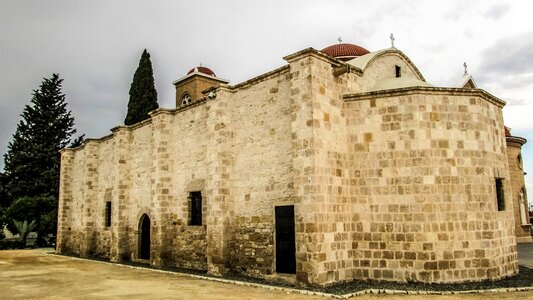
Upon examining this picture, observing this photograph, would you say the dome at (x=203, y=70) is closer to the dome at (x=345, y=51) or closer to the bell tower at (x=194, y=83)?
the bell tower at (x=194, y=83)

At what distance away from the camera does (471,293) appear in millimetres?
8336

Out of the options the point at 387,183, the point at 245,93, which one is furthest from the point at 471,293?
the point at 245,93

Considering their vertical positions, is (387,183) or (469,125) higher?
(469,125)

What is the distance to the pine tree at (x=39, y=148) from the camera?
28875 millimetres

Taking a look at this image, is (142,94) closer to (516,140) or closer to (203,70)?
(203,70)

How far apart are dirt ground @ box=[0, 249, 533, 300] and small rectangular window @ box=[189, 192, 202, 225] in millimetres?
1993

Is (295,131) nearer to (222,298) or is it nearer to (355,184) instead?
(355,184)

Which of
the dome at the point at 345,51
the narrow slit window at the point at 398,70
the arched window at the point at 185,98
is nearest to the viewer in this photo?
the narrow slit window at the point at 398,70

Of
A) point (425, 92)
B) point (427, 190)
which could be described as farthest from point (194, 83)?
point (427, 190)

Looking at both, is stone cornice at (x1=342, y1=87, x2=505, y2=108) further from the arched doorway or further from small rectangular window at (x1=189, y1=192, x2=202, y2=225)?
the arched doorway

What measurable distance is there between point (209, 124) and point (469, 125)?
24.4 feet

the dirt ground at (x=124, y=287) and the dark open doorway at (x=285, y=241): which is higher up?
the dark open doorway at (x=285, y=241)

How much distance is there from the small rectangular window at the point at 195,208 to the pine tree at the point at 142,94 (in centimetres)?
1292

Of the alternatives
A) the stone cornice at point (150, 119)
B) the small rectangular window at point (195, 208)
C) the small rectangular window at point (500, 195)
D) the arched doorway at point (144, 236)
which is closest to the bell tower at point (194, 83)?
the stone cornice at point (150, 119)
